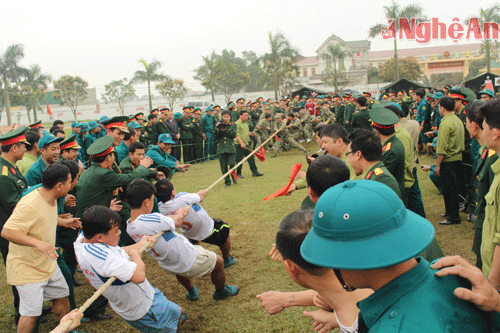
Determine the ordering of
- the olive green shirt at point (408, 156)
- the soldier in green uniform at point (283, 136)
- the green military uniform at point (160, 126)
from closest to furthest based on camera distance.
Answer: the olive green shirt at point (408, 156)
the green military uniform at point (160, 126)
the soldier in green uniform at point (283, 136)

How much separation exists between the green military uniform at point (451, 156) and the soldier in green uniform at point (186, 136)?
984 cm

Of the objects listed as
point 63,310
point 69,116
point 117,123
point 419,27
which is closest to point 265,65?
point 419,27

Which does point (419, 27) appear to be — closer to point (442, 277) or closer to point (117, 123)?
point (117, 123)

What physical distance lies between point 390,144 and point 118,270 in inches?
124

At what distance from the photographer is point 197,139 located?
14.5 m

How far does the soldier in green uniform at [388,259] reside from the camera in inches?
40.8

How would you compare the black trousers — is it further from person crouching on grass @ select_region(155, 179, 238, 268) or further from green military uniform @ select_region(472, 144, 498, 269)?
person crouching on grass @ select_region(155, 179, 238, 268)

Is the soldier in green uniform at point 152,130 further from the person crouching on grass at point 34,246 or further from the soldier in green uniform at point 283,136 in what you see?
the person crouching on grass at point 34,246

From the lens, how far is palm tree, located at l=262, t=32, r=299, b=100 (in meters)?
34.5

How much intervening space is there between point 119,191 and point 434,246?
389cm

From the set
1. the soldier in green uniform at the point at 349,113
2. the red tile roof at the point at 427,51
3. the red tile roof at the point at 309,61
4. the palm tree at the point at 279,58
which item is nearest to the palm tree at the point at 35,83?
the palm tree at the point at 279,58

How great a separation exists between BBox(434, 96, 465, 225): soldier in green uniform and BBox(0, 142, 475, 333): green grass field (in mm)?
337

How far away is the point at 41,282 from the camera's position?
3.29 m

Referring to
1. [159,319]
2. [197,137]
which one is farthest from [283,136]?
[159,319]
